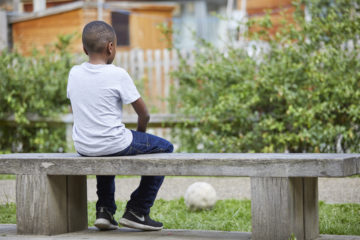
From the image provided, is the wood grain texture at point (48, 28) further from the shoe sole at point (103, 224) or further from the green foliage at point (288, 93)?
the shoe sole at point (103, 224)

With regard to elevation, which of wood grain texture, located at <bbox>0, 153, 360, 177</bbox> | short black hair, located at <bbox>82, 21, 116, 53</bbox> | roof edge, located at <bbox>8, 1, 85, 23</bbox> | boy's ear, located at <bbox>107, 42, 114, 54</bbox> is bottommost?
wood grain texture, located at <bbox>0, 153, 360, 177</bbox>

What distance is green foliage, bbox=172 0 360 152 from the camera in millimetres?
7566

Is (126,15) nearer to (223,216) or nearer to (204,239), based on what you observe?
(223,216)

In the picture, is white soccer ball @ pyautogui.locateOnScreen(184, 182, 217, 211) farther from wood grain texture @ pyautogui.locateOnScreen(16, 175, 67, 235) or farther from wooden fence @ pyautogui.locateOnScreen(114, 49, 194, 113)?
wooden fence @ pyautogui.locateOnScreen(114, 49, 194, 113)

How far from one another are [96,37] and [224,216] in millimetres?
1957

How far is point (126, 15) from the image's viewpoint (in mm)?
18797

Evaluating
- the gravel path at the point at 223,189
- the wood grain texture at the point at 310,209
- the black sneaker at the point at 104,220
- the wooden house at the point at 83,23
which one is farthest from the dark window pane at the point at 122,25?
the wood grain texture at the point at 310,209

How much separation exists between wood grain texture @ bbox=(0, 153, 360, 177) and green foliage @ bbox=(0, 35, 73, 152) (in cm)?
486

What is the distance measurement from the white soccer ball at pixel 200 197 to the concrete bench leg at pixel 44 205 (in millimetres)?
1544

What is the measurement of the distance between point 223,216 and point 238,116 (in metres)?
2.86

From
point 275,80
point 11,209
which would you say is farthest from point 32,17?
point 11,209

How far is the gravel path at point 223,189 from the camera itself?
6.13 m

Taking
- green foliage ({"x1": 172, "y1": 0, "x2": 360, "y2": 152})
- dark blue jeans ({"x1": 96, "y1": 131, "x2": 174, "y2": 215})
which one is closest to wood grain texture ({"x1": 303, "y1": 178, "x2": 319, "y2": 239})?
dark blue jeans ({"x1": 96, "y1": 131, "x2": 174, "y2": 215})

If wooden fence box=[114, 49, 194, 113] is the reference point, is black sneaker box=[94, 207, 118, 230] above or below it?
below
